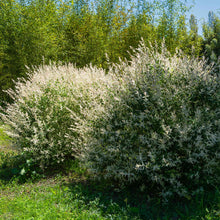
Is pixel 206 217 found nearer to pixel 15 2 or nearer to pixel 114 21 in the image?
pixel 114 21

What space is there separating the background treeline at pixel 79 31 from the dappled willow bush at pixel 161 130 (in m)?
8.58

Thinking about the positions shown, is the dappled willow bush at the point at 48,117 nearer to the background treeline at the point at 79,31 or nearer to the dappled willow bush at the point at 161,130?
the dappled willow bush at the point at 161,130

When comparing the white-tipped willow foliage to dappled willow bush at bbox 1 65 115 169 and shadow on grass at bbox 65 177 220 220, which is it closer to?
shadow on grass at bbox 65 177 220 220

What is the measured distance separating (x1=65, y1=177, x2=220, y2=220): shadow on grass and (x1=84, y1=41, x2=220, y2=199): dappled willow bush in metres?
0.15

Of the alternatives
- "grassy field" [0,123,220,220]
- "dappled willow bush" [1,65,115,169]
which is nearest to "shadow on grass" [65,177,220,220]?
"grassy field" [0,123,220,220]

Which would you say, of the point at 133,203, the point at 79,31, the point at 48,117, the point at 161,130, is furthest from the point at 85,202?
the point at 79,31

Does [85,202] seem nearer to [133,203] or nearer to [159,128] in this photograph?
[133,203]

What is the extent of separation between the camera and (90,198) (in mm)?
3857

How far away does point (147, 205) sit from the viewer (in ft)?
12.0

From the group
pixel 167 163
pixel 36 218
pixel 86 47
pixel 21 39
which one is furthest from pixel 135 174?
pixel 21 39

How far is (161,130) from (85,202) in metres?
1.63

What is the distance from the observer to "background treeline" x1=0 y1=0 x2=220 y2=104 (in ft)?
40.8

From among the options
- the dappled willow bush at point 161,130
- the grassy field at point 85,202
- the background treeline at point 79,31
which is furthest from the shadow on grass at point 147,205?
the background treeline at point 79,31

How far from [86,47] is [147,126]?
945cm
